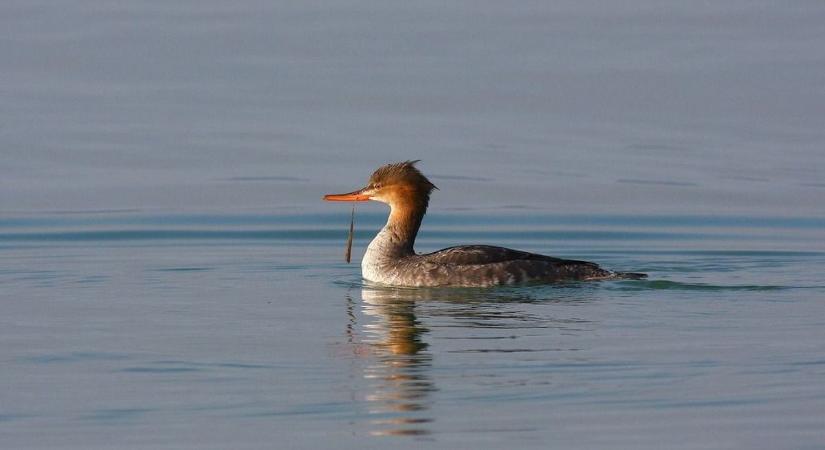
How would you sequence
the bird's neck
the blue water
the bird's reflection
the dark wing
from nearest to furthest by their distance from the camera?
the blue water
the bird's reflection
the dark wing
the bird's neck

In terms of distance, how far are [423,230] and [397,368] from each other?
8.44 metres

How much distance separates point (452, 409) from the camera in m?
10.3

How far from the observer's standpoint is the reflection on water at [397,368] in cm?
1008

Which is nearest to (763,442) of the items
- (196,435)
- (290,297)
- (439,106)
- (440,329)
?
(196,435)

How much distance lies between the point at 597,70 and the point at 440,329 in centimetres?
1539

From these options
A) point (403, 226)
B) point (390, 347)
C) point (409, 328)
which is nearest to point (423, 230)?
point (403, 226)

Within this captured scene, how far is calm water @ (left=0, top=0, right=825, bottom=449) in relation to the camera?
34.0 ft

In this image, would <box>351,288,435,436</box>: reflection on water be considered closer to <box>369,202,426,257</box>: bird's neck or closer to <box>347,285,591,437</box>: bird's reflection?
<box>347,285,591,437</box>: bird's reflection

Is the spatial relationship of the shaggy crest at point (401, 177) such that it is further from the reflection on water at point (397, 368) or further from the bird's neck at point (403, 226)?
the reflection on water at point (397, 368)

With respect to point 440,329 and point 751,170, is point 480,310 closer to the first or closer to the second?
point 440,329

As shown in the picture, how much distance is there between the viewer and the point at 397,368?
37.9ft

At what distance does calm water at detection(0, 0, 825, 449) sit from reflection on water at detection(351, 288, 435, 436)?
37 mm

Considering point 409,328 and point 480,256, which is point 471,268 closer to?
point 480,256

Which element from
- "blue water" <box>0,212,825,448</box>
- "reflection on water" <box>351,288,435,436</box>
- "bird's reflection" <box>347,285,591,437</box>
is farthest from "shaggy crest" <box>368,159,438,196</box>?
"reflection on water" <box>351,288,435,436</box>
